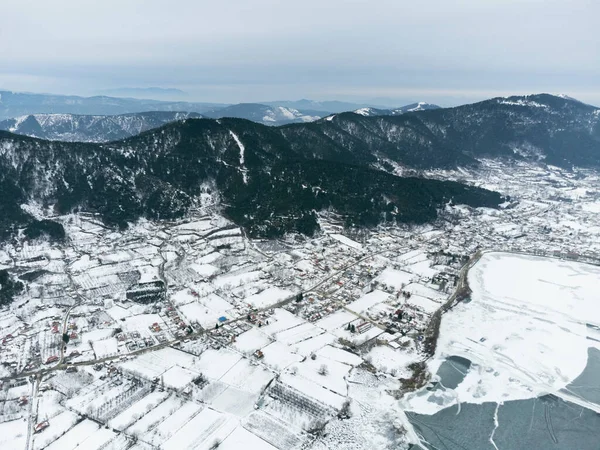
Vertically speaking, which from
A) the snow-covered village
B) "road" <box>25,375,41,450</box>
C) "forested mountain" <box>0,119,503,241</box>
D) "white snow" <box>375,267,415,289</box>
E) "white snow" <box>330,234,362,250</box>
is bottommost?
"road" <box>25,375,41,450</box>

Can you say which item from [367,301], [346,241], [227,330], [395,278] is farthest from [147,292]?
[346,241]

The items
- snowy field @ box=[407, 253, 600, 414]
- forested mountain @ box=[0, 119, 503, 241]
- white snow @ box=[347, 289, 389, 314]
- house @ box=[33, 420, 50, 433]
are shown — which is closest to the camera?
house @ box=[33, 420, 50, 433]

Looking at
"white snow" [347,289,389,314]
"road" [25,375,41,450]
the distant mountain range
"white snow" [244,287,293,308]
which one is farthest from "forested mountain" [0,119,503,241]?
"road" [25,375,41,450]

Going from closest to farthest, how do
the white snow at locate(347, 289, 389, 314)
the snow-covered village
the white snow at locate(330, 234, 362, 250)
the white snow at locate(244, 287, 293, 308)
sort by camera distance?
1. the snow-covered village
2. the white snow at locate(347, 289, 389, 314)
3. the white snow at locate(244, 287, 293, 308)
4. the white snow at locate(330, 234, 362, 250)

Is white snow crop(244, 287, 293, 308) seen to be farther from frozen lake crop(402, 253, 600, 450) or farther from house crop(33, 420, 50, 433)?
house crop(33, 420, 50, 433)

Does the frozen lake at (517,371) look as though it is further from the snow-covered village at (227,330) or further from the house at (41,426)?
the house at (41,426)

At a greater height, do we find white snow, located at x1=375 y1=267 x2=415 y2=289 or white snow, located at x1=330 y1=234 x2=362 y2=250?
white snow, located at x1=330 y1=234 x2=362 y2=250

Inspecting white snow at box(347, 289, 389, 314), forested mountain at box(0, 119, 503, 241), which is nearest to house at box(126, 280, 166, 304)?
forested mountain at box(0, 119, 503, 241)

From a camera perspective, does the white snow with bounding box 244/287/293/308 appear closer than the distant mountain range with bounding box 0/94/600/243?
Yes

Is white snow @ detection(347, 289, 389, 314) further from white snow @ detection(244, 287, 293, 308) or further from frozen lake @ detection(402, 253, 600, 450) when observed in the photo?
white snow @ detection(244, 287, 293, 308)
